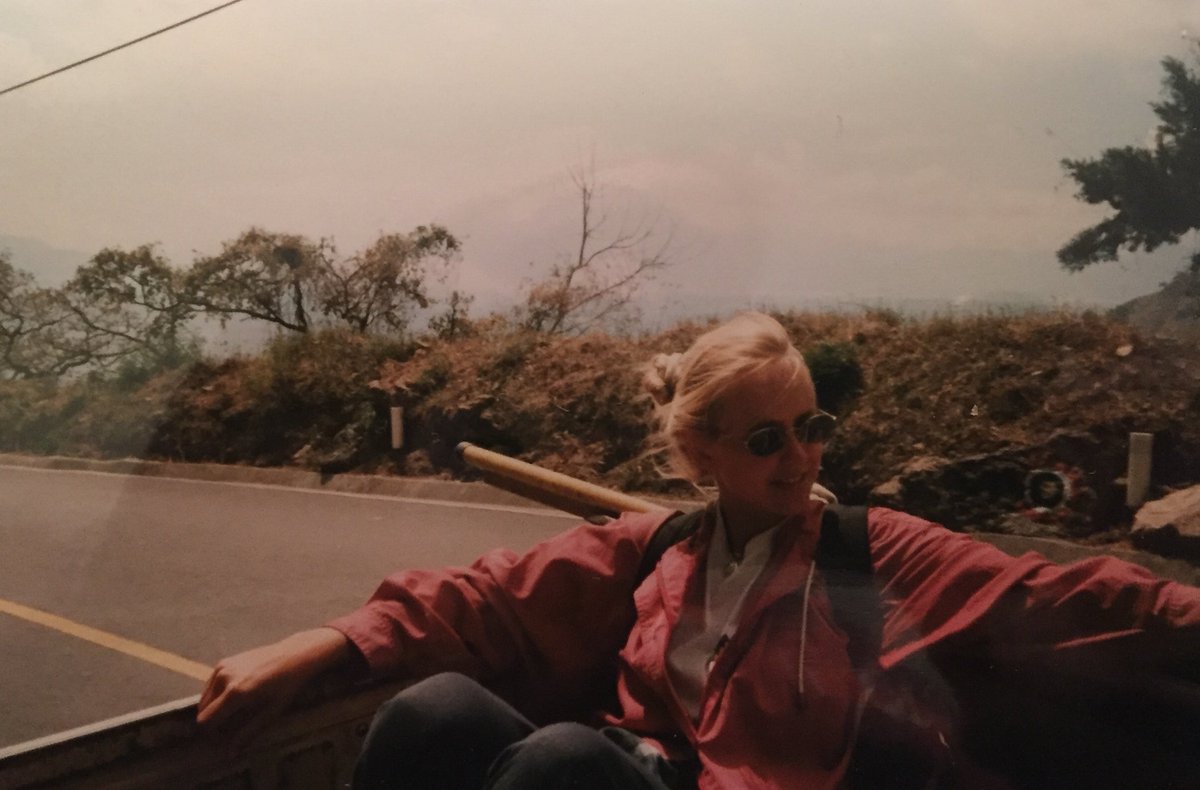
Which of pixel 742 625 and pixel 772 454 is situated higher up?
pixel 772 454

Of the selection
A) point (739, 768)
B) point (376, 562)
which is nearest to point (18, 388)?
point (376, 562)

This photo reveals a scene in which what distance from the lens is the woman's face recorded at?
1.64m

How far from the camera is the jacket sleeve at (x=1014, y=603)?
4.34ft

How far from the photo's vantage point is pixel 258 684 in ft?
4.94

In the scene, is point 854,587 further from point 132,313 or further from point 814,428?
point 132,313

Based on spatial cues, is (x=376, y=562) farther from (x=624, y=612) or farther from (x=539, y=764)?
(x=539, y=764)

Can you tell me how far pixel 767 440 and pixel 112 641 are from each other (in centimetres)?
329

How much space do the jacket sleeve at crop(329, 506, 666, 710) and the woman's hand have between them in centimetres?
14

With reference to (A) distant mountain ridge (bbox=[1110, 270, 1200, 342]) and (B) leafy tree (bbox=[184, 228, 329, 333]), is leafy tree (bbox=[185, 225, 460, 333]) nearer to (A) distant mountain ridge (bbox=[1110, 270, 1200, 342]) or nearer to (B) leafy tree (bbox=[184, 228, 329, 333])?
(B) leafy tree (bbox=[184, 228, 329, 333])

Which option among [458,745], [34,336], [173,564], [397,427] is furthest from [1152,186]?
[34,336]

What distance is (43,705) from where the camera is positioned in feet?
10.9

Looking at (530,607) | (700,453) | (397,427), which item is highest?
(700,453)

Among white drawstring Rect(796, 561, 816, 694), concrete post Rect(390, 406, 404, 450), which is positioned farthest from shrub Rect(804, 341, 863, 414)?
concrete post Rect(390, 406, 404, 450)

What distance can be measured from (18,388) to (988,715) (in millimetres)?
6255
